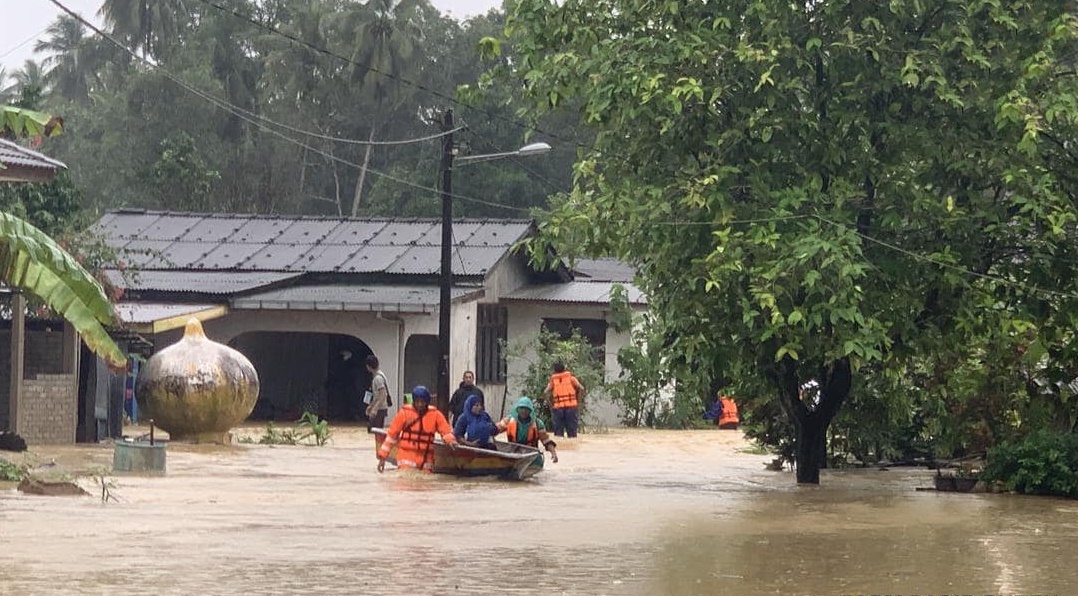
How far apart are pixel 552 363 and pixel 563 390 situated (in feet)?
13.2

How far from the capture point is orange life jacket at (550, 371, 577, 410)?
110ft

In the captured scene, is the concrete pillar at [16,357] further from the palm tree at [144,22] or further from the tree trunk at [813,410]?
the palm tree at [144,22]

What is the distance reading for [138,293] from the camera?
3641cm

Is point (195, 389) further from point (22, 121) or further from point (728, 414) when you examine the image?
point (728, 414)

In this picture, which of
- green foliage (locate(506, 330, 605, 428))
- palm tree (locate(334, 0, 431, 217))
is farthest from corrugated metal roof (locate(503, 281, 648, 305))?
palm tree (locate(334, 0, 431, 217))

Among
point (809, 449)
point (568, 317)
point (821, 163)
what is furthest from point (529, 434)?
point (568, 317)

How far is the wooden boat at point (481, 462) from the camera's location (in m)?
23.0

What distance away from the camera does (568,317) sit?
41.3 meters

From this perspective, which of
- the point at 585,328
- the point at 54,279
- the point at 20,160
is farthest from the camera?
the point at 585,328

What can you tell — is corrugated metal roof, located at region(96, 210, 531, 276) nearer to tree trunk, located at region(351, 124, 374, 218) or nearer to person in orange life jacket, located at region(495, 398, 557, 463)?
person in orange life jacket, located at region(495, 398, 557, 463)

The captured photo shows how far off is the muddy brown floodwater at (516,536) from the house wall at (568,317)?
45.4 feet

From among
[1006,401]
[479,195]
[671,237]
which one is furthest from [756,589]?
[479,195]

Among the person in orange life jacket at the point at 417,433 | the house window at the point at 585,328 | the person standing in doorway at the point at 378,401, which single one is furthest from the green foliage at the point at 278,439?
the house window at the point at 585,328

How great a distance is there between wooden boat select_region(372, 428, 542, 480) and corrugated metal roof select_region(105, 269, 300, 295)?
1400 centimetres
